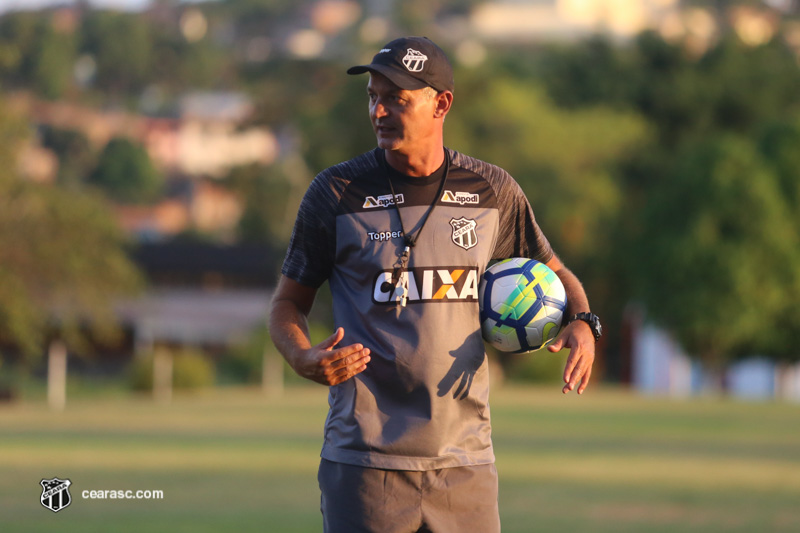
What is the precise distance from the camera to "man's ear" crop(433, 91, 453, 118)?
5.98m

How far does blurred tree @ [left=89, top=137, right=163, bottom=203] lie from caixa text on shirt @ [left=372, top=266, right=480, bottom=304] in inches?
4994

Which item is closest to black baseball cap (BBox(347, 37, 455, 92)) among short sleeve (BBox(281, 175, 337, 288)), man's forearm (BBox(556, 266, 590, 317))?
short sleeve (BBox(281, 175, 337, 288))

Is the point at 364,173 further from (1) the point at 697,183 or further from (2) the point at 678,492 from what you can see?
(1) the point at 697,183

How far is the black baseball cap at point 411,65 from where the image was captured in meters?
5.79

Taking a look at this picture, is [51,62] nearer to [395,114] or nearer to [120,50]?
[120,50]

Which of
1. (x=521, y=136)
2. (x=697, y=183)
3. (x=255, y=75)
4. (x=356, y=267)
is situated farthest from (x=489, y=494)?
(x=255, y=75)

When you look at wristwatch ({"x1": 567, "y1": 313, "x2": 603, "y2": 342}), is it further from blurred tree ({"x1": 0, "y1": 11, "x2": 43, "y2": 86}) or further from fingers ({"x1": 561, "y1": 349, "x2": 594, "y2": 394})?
blurred tree ({"x1": 0, "y1": 11, "x2": 43, "y2": 86})

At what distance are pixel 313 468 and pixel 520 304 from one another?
56.1 ft

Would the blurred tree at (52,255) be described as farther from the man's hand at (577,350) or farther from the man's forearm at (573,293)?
the man's hand at (577,350)

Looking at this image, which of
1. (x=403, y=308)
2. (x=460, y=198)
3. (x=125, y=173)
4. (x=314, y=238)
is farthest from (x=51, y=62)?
(x=403, y=308)

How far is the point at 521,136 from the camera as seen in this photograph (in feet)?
233

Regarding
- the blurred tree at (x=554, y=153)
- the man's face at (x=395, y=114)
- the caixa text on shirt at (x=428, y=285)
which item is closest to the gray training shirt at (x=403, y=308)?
the caixa text on shirt at (x=428, y=285)

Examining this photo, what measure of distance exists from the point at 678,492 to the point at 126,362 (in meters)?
62.3

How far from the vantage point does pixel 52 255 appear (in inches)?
1775
